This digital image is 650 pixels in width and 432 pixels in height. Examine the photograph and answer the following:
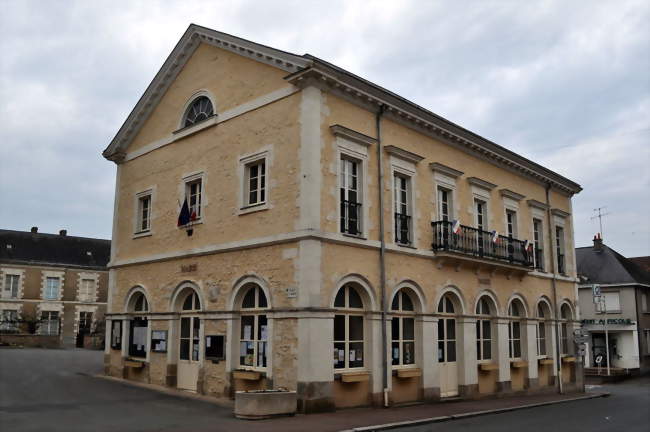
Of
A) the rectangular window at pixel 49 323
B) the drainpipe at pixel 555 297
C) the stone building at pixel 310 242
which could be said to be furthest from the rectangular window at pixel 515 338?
the rectangular window at pixel 49 323

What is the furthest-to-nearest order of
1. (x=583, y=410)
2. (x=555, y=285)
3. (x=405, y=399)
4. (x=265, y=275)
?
(x=555, y=285) < (x=583, y=410) < (x=405, y=399) < (x=265, y=275)

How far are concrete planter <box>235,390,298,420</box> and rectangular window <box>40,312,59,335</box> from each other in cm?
3851

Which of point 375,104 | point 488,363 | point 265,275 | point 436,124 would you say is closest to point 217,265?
point 265,275

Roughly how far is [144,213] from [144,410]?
775 centimetres

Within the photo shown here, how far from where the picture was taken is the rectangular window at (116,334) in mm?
18750

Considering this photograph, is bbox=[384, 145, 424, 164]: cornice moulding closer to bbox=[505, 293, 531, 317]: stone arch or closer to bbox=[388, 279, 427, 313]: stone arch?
bbox=[388, 279, 427, 313]: stone arch

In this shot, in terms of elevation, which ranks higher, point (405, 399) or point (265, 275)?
point (265, 275)

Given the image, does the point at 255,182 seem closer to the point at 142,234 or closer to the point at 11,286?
the point at 142,234

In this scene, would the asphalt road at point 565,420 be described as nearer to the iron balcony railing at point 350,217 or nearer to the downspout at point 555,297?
the downspout at point 555,297

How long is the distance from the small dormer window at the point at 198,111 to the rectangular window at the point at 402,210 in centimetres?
546

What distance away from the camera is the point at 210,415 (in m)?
12.4

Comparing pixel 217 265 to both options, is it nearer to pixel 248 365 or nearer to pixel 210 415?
pixel 248 365

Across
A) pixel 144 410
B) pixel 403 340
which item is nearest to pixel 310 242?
pixel 403 340

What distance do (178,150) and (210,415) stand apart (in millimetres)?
8158
